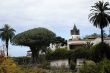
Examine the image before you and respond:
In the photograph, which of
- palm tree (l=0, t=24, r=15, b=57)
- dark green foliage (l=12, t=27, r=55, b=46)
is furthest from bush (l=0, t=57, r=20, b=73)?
palm tree (l=0, t=24, r=15, b=57)

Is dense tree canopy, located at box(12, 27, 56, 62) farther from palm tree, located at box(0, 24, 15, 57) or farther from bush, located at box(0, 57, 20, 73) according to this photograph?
bush, located at box(0, 57, 20, 73)

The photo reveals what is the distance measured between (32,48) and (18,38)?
4.58 meters

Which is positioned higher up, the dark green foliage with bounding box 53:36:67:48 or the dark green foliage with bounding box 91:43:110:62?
the dark green foliage with bounding box 53:36:67:48

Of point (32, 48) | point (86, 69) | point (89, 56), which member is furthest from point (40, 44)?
point (86, 69)

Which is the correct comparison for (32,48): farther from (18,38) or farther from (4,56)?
(4,56)

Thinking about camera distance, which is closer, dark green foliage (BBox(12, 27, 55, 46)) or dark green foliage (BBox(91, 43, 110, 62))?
dark green foliage (BBox(91, 43, 110, 62))

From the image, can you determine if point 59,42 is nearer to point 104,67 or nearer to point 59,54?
point 59,54

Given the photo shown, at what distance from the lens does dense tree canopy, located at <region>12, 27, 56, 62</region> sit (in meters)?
115

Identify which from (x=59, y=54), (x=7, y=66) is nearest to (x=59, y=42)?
(x=59, y=54)

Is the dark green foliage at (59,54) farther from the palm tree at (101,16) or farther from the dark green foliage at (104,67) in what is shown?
the dark green foliage at (104,67)

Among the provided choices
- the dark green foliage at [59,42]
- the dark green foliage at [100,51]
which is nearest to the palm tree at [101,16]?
the dark green foliage at [100,51]

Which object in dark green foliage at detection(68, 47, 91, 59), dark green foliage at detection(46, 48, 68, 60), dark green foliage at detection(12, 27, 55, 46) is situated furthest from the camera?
dark green foliage at detection(12, 27, 55, 46)

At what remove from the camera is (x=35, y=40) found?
4572 inches

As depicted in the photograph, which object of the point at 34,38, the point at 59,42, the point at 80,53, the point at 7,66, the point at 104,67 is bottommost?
the point at 104,67
